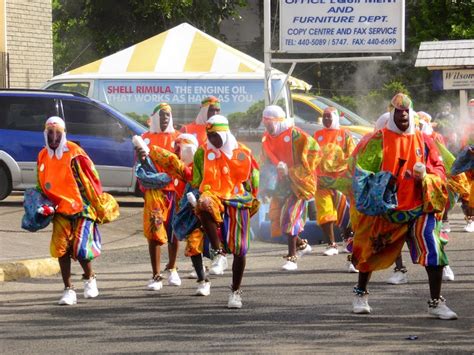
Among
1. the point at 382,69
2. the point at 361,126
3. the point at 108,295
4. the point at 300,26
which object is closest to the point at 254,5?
the point at 382,69

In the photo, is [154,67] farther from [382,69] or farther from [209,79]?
[382,69]

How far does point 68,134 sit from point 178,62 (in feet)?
11.0

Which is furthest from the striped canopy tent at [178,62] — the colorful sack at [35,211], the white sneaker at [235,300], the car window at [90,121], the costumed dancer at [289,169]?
the white sneaker at [235,300]

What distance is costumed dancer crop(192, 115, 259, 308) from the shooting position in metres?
10.8

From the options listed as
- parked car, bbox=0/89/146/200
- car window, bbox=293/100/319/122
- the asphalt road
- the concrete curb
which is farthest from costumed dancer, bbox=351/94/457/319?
car window, bbox=293/100/319/122

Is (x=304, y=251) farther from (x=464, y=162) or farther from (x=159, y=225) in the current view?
(x=464, y=162)

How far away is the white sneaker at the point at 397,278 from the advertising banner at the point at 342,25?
5727 mm

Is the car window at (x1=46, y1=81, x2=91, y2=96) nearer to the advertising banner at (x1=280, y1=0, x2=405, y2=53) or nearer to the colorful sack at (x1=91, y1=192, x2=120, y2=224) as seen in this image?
A: the advertising banner at (x1=280, y1=0, x2=405, y2=53)

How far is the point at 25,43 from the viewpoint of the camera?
25.4m

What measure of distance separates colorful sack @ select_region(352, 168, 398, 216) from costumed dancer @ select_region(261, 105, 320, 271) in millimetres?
3996

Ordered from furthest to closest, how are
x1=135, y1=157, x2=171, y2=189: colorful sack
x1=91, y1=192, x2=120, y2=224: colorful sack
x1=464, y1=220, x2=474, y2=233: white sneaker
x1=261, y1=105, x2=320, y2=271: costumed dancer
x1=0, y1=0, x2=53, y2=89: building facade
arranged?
x1=0, y1=0, x2=53, y2=89: building facade, x1=464, y1=220, x2=474, y2=233: white sneaker, x1=261, y1=105, x2=320, y2=271: costumed dancer, x1=135, y1=157, x2=171, y2=189: colorful sack, x1=91, y1=192, x2=120, y2=224: colorful sack

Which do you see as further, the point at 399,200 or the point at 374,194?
the point at 399,200

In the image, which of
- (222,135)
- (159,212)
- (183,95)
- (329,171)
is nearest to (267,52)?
(329,171)

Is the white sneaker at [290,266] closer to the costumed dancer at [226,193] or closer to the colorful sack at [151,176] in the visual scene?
the colorful sack at [151,176]
